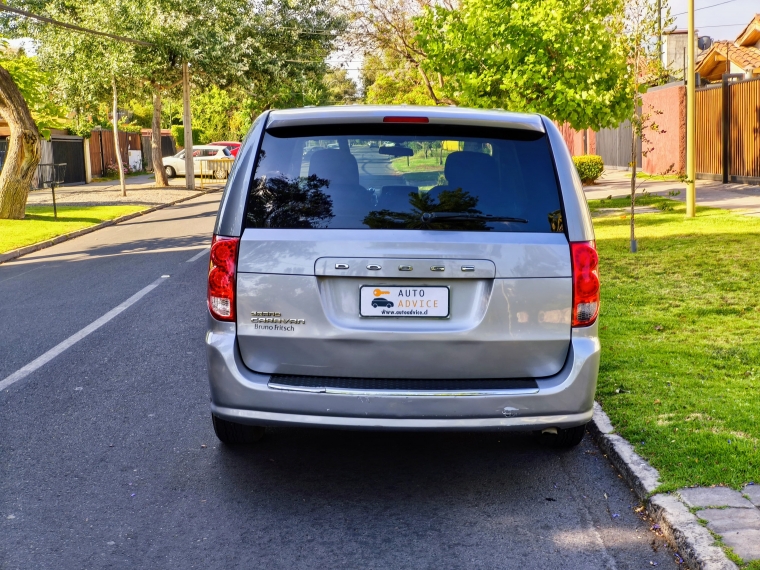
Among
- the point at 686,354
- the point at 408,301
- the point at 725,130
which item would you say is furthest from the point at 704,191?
the point at 408,301

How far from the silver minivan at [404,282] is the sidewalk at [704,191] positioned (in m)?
13.2

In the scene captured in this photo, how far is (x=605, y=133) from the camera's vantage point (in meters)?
37.2

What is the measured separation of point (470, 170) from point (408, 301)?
0.72 m

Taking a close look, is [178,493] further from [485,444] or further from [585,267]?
[585,267]

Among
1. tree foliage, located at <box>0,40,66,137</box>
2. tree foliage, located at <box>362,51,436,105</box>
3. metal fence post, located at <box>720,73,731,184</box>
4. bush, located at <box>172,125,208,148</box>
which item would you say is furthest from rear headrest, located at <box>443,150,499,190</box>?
bush, located at <box>172,125,208,148</box>

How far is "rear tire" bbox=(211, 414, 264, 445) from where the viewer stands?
199 inches

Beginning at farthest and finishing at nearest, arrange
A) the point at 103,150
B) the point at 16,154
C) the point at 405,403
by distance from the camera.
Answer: the point at 103,150, the point at 16,154, the point at 405,403

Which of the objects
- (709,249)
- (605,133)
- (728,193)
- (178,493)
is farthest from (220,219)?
(605,133)

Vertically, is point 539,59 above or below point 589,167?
above

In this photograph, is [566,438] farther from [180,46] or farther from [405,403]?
[180,46]

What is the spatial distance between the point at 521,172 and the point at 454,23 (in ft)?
42.2

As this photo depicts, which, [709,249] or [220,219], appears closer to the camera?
[220,219]

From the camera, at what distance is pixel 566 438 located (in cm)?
512

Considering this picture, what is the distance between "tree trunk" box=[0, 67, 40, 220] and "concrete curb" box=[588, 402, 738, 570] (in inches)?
753
